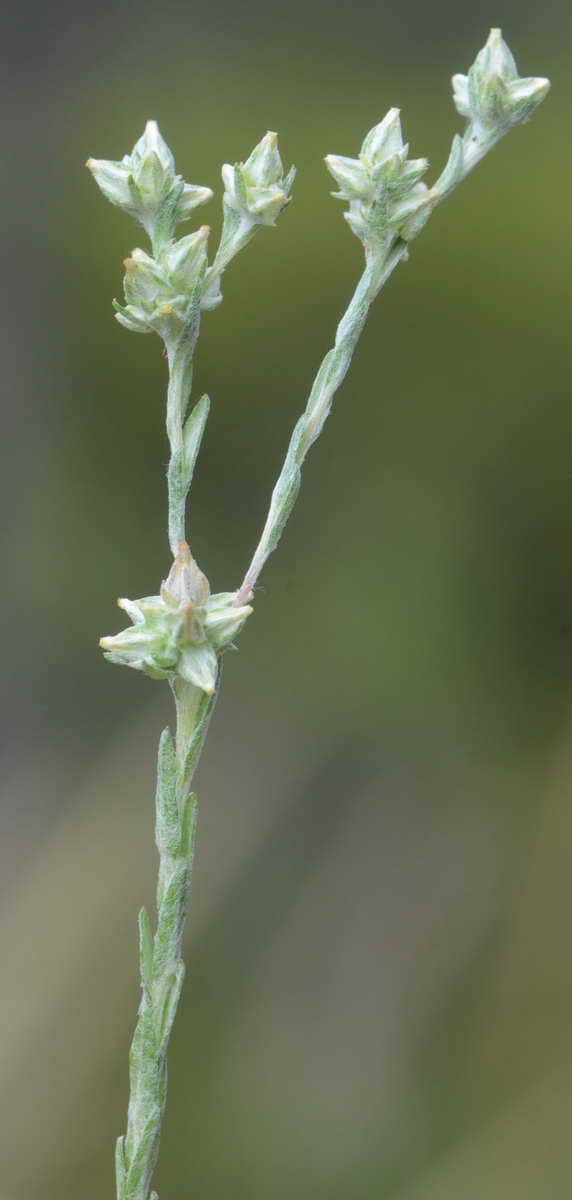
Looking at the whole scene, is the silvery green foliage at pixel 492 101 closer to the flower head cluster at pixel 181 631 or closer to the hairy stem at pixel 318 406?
the hairy stem at pixel 318 406

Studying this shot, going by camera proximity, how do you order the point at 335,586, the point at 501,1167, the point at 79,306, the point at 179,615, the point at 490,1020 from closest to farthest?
the point at 179,615, the point at 501,1167, the point at 490,1020, the point at 335,586, the point at 79,306

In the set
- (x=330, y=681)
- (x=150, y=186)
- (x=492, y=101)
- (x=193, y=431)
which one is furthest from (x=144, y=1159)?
(x=330, y=681)

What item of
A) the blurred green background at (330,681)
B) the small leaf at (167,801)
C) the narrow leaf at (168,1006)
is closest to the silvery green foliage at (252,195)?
the small leaf at (167,801)

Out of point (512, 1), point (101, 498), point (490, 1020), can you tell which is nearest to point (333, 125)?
point (512, 1)

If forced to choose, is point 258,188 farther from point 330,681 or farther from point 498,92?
point 330,681

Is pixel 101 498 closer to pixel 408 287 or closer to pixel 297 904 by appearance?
pixel 408 287

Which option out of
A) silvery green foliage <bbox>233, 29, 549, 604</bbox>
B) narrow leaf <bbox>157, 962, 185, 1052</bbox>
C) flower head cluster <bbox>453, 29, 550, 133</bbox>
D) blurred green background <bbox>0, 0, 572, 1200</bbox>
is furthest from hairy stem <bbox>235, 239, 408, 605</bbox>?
blurred green background <bbox>0, 0, 572, 1200</bbox>

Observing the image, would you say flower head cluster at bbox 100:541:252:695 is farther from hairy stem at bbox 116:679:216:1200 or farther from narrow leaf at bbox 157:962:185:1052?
narrow leaf at bbox 157:962:185:1052
